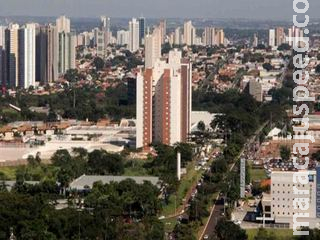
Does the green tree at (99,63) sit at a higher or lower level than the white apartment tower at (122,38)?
lower

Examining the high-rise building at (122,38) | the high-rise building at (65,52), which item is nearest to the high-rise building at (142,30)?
the high-rise building at (122,38)

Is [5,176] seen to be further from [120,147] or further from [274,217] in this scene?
[274,217]

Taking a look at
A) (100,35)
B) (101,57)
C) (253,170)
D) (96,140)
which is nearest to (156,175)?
(253,170)

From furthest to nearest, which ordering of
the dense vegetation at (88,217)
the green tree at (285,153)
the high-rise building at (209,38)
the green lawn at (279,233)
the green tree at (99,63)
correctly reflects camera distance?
the high-rise building at (209,38), the green tree at (99,63), the green tree at (285,153), the green lawn at (279,233), the dense vegetation at (88,217)

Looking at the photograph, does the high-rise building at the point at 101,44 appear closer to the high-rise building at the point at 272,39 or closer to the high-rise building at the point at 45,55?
the high-rise building at the point at 272,39

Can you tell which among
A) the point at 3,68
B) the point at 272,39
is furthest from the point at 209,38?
the point at 3,68

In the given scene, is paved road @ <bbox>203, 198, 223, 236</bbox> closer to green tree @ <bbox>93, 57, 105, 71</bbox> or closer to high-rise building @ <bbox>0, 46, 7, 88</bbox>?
high-rise building @ <bbox>0, 46, 7, 88</bbox>

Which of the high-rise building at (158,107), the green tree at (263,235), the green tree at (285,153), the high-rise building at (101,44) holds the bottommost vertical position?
the green tree at (263,235)
